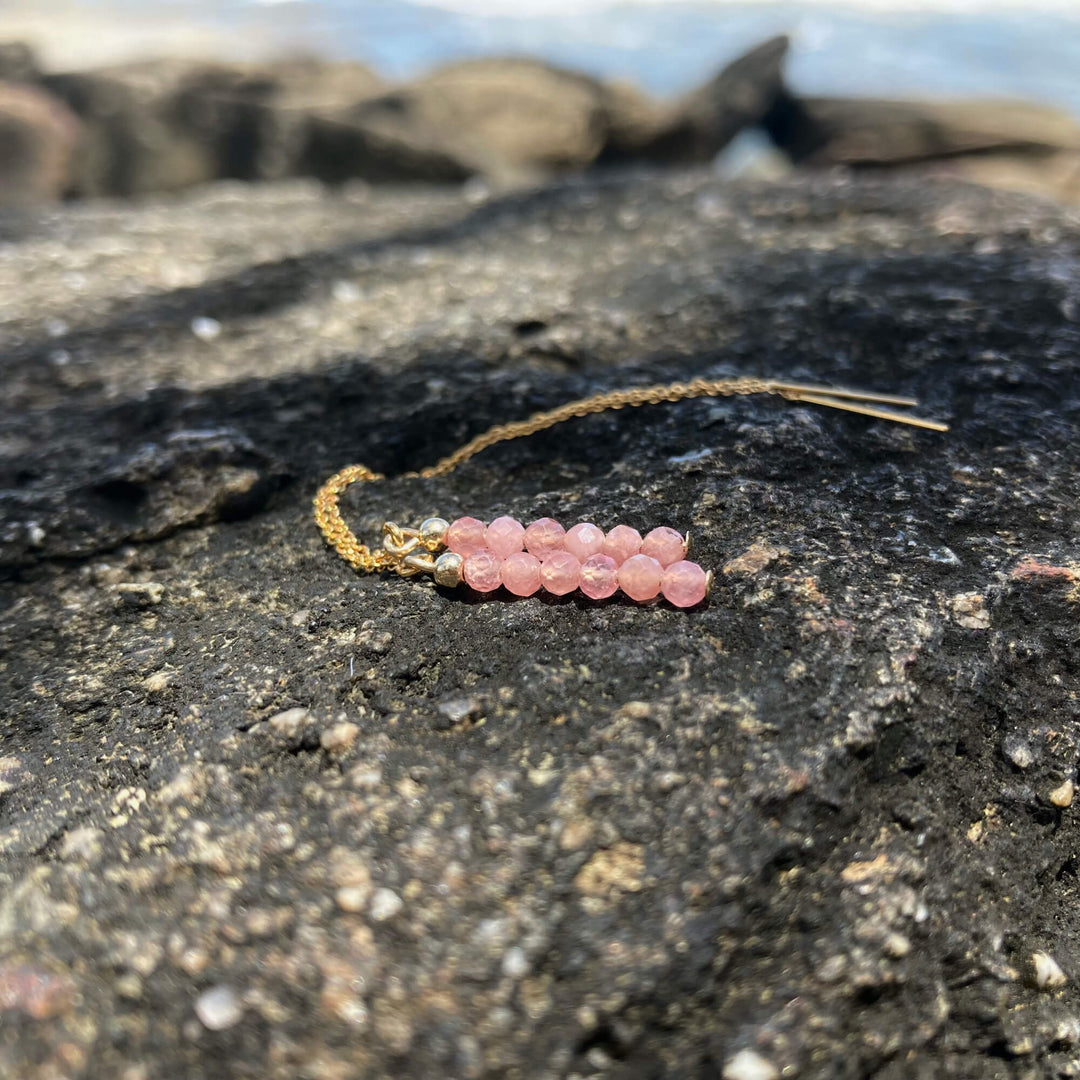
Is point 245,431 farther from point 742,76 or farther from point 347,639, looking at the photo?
point 742,76

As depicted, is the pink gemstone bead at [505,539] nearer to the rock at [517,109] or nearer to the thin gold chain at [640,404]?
the thin gold chain at [640,404]

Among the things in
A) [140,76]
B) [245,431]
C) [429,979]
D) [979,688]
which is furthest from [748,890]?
[140,76]

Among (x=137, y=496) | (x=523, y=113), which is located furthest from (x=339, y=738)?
(x=523, y=113)

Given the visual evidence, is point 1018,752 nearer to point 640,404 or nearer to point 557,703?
point 557,703

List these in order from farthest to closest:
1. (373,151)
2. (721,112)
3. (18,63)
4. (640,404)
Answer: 1. (721,112)
2. (18,63)
3. (373,151)
4. (640,404)

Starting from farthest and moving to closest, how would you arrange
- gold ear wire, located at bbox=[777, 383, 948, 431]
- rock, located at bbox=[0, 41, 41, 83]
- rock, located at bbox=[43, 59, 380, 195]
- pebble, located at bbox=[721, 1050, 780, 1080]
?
rock, located at bbox=[0, 41, 41, 83] → rock, located at bbox=[43, 59, 380, 195] → gold ear wire, located at bbox=[777, 383, 948, 431] → pebble, located at bbox=[721, 1050, 780, 1080]

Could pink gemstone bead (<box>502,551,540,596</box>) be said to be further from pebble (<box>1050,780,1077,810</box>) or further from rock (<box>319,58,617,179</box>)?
rock (<box>319,58,617,179</box>)

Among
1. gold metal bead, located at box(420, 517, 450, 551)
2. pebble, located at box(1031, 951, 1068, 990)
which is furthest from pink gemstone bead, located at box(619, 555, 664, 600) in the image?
pebble, located at box(1031, 951, 1068, 990)
